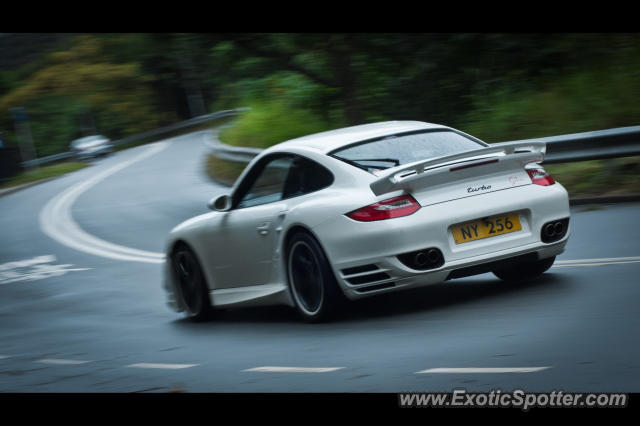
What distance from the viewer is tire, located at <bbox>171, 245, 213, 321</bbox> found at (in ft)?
28.3

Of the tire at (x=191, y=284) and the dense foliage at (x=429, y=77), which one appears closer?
the tire at (x=191, y=284)

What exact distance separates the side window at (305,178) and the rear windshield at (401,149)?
0.17 metres

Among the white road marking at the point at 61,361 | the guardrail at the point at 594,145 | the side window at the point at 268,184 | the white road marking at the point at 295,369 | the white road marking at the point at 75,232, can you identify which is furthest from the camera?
the white road marking at the point at 75,232

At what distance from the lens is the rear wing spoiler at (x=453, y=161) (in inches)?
260

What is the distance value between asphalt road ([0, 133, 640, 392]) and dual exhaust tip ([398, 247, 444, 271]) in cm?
39

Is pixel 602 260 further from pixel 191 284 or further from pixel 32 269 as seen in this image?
pixel 32 269

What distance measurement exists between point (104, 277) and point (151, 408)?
8824mm

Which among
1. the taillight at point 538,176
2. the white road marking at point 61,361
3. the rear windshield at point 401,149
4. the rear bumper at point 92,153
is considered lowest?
the white road marking at point 61,361

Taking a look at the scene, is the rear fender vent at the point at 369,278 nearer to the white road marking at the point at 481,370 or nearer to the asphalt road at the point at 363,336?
the asphalt road at the point at 363,336

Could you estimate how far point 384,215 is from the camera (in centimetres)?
657

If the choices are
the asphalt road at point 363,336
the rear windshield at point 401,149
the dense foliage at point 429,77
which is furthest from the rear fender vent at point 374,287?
the dense foliage at point 429,77

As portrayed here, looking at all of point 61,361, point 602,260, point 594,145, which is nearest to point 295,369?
point 61,361

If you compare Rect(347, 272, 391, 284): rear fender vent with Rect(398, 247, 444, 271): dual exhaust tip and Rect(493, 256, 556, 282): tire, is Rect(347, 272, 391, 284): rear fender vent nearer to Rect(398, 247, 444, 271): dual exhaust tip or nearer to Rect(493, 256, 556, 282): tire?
Rect(398, 247, 444, 271): dual exhaust tip

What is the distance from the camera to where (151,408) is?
3.85 m
